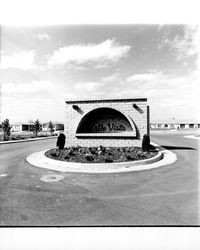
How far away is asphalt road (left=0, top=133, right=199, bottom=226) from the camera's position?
4.13 m

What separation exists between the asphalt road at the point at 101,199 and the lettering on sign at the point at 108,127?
6.70 metres

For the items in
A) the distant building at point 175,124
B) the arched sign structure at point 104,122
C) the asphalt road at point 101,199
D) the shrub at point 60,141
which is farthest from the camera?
the distant building at point 175,124

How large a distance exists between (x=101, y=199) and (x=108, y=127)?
383 inches

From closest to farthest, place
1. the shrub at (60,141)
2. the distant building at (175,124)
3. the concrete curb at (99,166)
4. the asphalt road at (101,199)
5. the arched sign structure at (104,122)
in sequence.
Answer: the asphalt road at (101,199) → the concrete curb at (99,166) → the shrub at (60,141) → the arched sign structure at (104,122) → the distant building at (175,124)

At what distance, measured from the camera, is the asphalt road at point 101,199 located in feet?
13.6

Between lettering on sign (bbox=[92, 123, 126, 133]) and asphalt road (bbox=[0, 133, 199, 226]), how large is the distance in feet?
A: 22.0

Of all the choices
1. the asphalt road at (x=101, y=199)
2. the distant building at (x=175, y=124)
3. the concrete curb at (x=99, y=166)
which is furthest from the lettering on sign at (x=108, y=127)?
the distant building at (x=175, y=124)

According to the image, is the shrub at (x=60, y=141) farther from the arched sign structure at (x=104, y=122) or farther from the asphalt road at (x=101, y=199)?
the asphalt road at (x=101, y=199)

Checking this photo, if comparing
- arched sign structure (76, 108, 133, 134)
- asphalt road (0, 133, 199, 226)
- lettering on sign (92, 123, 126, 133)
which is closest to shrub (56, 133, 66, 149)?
arched sign structure (76, 108, 133, 134)

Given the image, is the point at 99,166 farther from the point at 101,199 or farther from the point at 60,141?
the point at 60,141

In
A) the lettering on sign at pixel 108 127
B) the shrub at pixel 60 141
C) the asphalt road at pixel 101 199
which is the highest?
the lettering on sign at pixel 108 127

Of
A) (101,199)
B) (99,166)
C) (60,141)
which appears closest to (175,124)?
(60,141)
